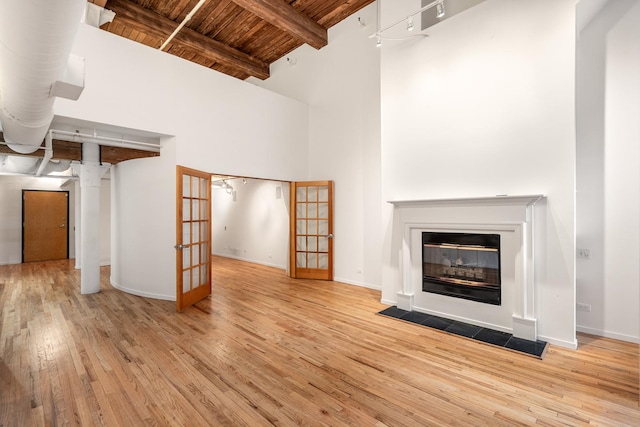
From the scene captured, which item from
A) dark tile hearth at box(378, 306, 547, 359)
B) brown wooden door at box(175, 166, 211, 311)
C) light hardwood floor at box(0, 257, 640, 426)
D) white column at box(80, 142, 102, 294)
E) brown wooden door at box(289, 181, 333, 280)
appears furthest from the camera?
brown wooden door at box(289, 181, 333, 280)

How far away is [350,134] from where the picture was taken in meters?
5.59

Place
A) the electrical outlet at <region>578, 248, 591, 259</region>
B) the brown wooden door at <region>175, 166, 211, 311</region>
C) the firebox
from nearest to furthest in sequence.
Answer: the electrical outlet at <region>578, 248, 591, 259</region>
the firebox
the brown wooden door at <region>175, 166, 211, 311</region>

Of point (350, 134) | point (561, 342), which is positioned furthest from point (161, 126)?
point (561, 342)

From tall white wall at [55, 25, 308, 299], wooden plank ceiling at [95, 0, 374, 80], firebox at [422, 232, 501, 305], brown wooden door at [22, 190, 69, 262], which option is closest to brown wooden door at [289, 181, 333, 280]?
tall white wall at [55, 25, 308, 299]

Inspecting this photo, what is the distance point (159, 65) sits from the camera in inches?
164

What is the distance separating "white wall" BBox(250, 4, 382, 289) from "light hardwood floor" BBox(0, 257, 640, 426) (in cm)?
162

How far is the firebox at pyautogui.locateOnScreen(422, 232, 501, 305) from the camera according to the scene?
343cm

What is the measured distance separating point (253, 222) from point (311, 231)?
2549 millimetres

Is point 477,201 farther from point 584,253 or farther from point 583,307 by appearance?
point 583,307

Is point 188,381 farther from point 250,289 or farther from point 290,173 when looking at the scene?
point 290,173

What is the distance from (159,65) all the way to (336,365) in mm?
4413

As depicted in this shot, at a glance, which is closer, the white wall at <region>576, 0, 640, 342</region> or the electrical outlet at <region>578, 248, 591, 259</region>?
the white wall at <region>576, 0, 640, 342</region>

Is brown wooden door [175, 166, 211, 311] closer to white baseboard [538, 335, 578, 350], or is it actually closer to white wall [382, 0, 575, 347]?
white wall [382, 0, 575, 347]

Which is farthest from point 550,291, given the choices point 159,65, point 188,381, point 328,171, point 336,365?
point 159,65
